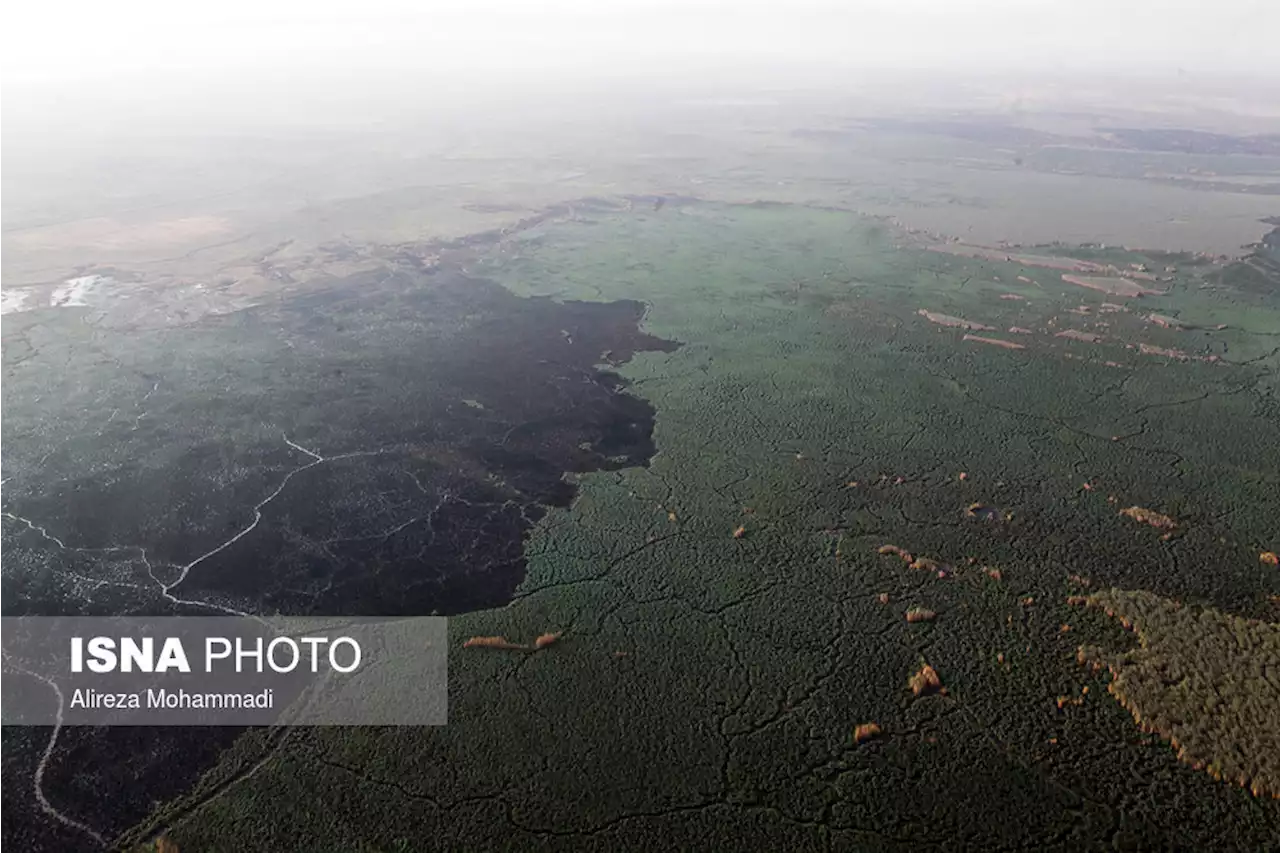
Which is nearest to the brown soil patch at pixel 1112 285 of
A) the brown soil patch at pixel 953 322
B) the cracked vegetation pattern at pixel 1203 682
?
the brown soil patch at pixel 953 322

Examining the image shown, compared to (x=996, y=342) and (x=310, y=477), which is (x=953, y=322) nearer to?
(x=996, y=342)

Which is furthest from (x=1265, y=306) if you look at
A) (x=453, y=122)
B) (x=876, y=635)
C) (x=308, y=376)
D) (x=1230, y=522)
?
(x=453, y=122)

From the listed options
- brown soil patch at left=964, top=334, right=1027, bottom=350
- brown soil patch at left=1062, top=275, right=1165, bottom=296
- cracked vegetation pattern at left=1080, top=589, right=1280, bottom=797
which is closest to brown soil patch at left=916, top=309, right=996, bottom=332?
brown soil patch at left=964, top=334, right=1027, bottom=350

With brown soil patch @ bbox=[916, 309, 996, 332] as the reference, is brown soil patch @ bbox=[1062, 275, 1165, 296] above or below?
above

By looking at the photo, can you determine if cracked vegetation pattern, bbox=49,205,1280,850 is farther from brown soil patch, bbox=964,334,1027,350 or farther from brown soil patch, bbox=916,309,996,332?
brown soil patch, bbox=916,309,996,332

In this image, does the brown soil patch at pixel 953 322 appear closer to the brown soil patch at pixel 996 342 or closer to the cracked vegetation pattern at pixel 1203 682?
the brown soil patch at pixel 996 342

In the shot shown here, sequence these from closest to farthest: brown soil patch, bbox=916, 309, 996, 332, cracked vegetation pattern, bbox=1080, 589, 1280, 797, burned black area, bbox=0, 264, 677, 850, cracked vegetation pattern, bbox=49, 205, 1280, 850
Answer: cracked vegetation pattern, bbox=49, 205, 1280, 850
cracked vegetation pattern, bbox=1080, 589, 1280, 797
burned black area, bbox=0, 264, 677, 850
brown soil patch, bbox=916, 309, 996, 332
